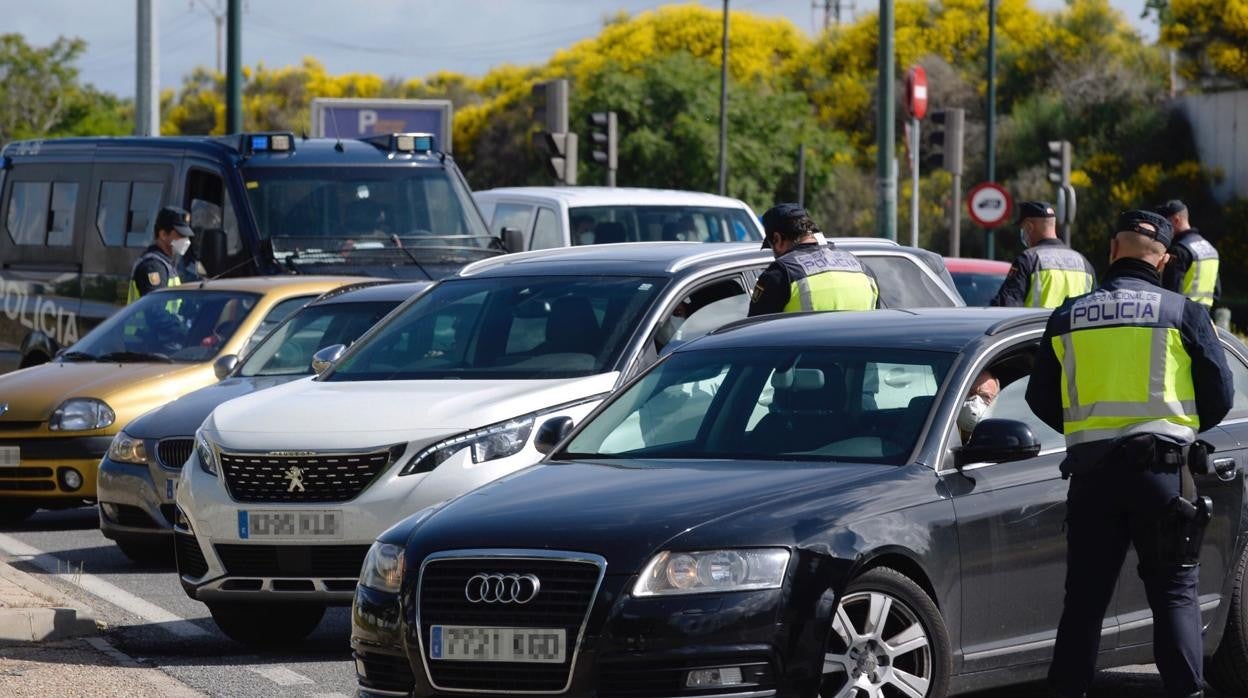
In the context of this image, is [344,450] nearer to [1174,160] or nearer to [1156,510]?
[1156,510]

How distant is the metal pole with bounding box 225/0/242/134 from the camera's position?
23.5 meters

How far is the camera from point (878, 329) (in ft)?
24.6

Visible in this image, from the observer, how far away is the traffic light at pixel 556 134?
81.5 feet

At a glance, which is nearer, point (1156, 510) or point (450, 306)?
point (1156, 510)

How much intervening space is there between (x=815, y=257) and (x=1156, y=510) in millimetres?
3722

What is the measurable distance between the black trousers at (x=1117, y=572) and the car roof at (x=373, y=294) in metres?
6.24

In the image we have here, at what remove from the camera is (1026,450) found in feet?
21.9

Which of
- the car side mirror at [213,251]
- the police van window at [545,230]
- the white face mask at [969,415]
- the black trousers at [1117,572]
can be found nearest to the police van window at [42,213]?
the car side mirror at [213,251]

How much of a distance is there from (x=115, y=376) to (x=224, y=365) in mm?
1482

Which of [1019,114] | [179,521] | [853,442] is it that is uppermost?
[1019,114]

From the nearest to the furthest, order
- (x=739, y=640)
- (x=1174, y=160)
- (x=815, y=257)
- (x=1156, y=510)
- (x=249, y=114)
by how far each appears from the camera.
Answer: (x=739, y=640), (x=1156, y=510), (x=815, y=257), (x=1174, y=160), (x=249, y=114)

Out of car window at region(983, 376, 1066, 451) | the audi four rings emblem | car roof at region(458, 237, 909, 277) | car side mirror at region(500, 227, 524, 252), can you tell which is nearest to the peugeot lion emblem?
car roof at region(458, 237, 909, 277)

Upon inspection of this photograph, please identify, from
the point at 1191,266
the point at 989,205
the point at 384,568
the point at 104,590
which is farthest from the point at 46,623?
the point at 989,205

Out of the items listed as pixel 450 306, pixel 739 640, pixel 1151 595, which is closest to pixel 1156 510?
pixel 1151 595
